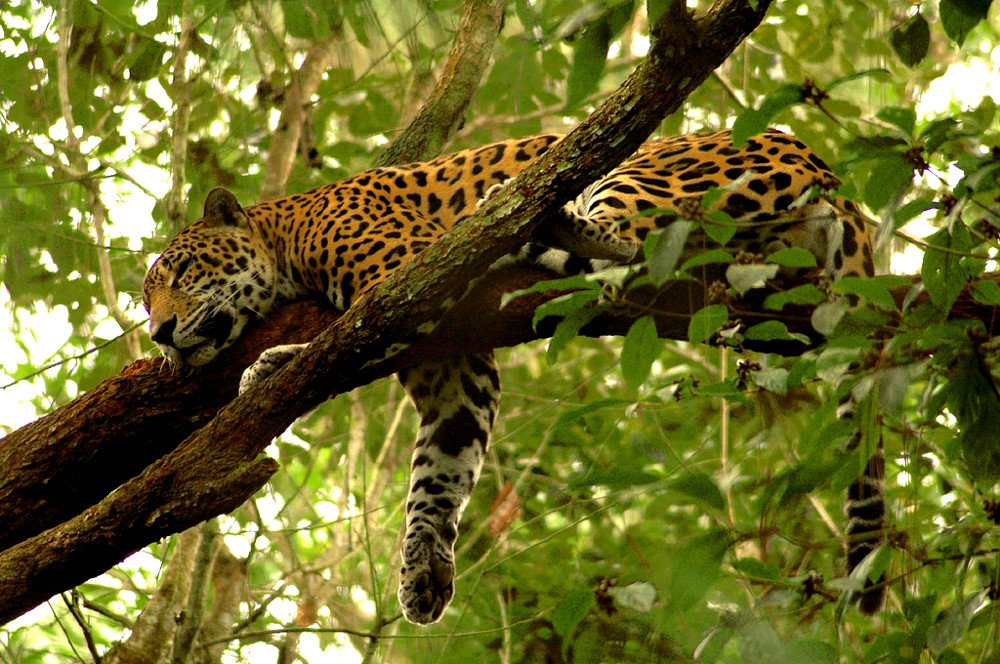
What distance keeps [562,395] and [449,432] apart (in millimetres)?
1300

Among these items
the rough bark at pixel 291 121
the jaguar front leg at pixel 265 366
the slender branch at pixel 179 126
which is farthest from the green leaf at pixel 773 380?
the rough bark at pixel 291 121

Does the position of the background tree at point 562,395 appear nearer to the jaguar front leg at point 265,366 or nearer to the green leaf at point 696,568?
the green leaf at point 696,568

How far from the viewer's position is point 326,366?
3.50 meters

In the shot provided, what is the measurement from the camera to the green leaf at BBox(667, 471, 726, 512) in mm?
2393

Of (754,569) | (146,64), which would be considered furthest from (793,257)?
(146,64)

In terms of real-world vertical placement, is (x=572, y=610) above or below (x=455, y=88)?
below

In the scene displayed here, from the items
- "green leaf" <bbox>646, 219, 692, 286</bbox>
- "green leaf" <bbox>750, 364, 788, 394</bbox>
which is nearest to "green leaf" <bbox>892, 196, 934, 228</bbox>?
"green leaf" <bbox>750, 364, 788, 394</bbox>

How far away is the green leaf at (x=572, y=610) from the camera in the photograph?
8.99 ft

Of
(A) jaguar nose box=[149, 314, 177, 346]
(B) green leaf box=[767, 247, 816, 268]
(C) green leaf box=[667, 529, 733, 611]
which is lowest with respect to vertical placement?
(C) green leaf box=[667, 529, 733, 611]

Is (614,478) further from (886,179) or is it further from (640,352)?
(886,179)

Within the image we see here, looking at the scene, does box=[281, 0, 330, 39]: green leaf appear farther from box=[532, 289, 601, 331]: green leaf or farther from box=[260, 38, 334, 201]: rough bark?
box=[532, 289, 601, 331]: green leaf

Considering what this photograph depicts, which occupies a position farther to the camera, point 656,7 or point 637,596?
point 637,596

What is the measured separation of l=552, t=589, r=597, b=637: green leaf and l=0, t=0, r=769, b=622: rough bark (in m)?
1.05

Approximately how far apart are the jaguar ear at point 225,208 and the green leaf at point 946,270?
3543 mm
